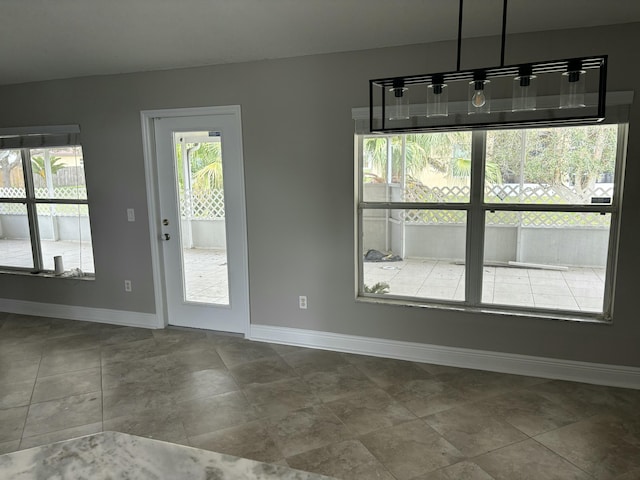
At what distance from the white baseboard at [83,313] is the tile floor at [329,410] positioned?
1.70ft

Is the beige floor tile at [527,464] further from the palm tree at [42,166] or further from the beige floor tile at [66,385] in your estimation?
the palm tree at [42,166]

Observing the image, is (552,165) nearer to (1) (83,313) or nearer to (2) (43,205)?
(1) (83,313)

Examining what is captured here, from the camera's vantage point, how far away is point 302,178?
143 inches

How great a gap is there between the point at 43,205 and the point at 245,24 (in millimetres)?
3130

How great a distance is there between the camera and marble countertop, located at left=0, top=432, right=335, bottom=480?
875mm

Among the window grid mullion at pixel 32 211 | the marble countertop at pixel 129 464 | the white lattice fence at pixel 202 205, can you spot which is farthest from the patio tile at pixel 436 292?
the window grid mullion at pixel 32 211

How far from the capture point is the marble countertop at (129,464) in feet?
2.87

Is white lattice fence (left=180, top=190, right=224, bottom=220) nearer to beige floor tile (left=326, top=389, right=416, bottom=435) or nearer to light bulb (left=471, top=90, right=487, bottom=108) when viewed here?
beige floor tile (left=326, top=389, right=416, bottom=435)

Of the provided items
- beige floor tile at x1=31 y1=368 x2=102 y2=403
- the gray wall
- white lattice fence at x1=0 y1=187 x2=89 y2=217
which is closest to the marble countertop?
beige floor tile at x1=31 y1=368 x2=102 y2=403

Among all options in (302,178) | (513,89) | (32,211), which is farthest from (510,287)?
(32,211)

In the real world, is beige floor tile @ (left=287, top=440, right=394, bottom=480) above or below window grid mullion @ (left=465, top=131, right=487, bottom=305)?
below

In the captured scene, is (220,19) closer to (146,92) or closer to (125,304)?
(146,92)

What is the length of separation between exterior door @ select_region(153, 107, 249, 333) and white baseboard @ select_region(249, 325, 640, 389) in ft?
1.54

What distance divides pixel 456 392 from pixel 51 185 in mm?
4191
